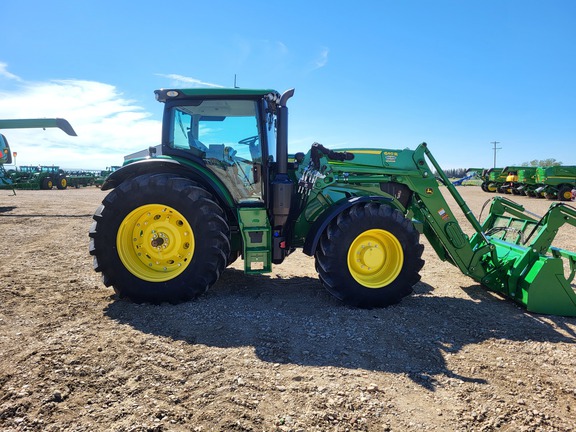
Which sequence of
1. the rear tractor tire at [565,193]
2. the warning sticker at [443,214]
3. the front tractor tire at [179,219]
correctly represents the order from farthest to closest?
1. the rear tractor tire at [565,193]
2. the warning sticker at [443,214]
3. the front tractor tire at [179,219]

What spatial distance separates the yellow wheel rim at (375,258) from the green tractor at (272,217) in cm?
1

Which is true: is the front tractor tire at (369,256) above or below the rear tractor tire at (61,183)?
below

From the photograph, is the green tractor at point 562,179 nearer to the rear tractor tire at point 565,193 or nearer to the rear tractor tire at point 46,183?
the rear tractor tire at point 565,193

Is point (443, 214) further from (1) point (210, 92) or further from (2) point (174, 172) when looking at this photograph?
(2) point (174, 172)

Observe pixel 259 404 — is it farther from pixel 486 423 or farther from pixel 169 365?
pixel 486 423

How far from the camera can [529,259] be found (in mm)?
4680

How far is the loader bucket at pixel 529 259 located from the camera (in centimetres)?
443

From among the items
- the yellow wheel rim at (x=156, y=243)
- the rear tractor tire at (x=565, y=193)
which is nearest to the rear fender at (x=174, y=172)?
the yellow wheel rim at (x=156, y=243)

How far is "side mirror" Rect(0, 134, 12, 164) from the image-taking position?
20.0m

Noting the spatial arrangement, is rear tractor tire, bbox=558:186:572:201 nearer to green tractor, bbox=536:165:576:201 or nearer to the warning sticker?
green tractor, bbox=536:165:576:201

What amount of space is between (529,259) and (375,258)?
1.85m

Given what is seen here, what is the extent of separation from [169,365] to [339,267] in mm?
2116

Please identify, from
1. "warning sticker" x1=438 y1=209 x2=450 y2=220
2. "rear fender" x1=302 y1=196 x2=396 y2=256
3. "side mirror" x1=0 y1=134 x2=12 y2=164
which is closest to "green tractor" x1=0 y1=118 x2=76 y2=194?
"side mirror" x1=0 y1=134 x2=12 y2=164

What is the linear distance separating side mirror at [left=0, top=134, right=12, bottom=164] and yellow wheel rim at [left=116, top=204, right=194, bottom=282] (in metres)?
20.3
